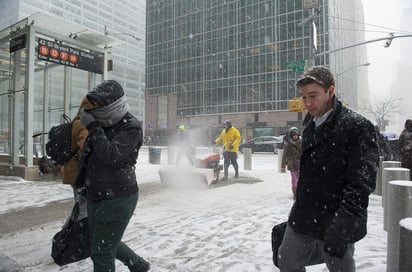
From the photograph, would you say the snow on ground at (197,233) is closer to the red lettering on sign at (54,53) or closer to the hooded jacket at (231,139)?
the hooded jacket at (231,139)

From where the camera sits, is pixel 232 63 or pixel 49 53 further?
pixel 232 63

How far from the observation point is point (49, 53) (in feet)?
31.5

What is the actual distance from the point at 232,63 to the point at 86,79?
3982 centimetres

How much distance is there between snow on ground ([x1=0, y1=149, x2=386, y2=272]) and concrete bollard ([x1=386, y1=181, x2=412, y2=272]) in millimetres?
245

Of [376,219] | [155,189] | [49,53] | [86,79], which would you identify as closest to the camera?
[376,219]

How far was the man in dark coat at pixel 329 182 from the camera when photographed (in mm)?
1744

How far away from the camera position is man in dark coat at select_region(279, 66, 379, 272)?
5.72 feet

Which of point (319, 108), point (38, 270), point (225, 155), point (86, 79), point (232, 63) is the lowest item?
point (38, 270)

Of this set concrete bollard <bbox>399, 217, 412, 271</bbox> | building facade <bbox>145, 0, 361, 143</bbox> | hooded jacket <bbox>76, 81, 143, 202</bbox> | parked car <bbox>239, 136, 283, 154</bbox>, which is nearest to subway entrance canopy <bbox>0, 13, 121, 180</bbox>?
hooded jacket <bbox>76, 81, 143, 202</bbox>

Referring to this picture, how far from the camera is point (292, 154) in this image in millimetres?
7148

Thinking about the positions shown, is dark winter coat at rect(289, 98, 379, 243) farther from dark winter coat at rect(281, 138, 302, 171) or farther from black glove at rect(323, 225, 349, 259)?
dark winter coat at rect(281, 138, 302, 171)

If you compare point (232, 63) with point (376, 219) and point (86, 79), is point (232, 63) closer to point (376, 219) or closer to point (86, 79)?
point (86, 79)

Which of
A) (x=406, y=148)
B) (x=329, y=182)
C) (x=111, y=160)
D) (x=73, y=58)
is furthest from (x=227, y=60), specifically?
(x=329, y=182)

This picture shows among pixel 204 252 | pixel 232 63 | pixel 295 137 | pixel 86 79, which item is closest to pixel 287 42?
pixel 232 63
